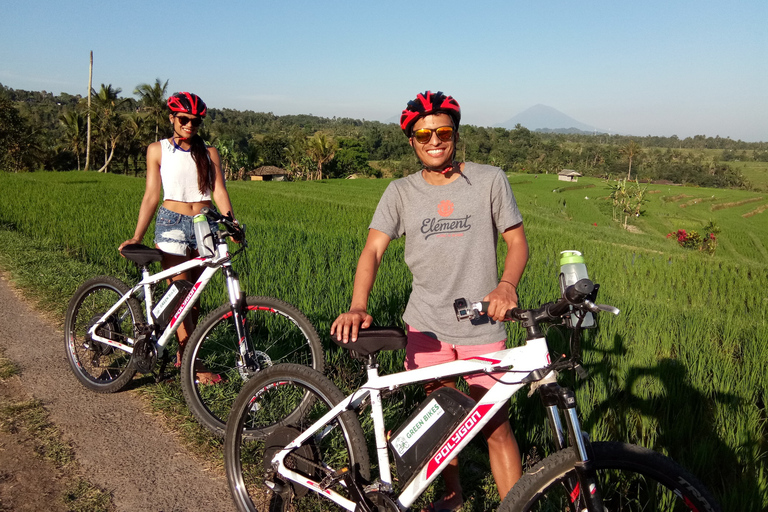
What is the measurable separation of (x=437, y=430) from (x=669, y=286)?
7.29 meters

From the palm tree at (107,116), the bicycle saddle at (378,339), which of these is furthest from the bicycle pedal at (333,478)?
the palm tree at (107,116)

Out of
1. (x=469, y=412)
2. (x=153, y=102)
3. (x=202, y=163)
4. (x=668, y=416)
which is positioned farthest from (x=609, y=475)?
(x=153, y=102)

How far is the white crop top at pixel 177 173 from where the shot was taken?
3094 millimetres

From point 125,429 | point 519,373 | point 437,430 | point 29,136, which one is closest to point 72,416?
point 125,429

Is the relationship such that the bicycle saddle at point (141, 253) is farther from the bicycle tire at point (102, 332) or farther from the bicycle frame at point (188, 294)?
the bicycle tire at point (102, 332)

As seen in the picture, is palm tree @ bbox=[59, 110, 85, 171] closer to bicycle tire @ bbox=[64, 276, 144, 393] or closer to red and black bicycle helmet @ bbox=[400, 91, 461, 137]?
bicycle tire @ bbox=[64, 276, 144, 393]

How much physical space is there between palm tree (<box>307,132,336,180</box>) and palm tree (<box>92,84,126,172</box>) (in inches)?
723

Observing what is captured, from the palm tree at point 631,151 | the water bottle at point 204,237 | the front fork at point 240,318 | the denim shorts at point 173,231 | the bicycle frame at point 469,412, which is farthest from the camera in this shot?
the palm tree at point 631,151

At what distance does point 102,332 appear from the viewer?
3295mm

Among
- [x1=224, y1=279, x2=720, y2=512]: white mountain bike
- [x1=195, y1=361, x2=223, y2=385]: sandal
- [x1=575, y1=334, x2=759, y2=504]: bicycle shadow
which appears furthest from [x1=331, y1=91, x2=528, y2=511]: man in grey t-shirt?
[x1=195, y1=361, x2=223, y2=385]: sandal

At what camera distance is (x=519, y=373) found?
1509mm

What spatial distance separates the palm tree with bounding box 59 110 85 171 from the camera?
4288 centimetres

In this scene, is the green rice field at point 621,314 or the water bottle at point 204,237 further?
the water bottle at point 204,237

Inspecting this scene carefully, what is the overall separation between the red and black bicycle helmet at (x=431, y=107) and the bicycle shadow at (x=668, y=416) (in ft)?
5.60
